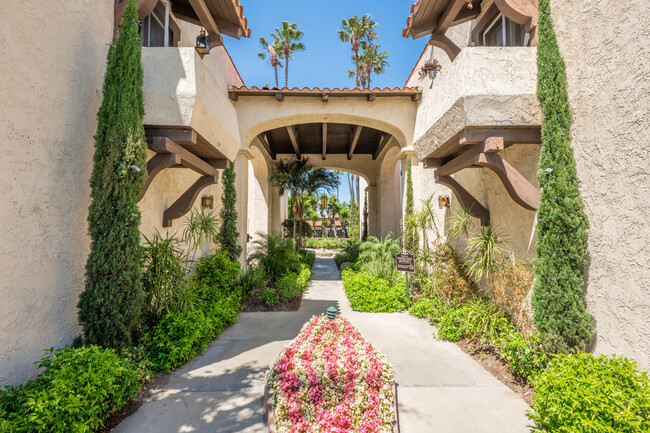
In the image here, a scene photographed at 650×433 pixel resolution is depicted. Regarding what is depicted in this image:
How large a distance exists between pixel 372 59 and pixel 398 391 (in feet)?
70.7

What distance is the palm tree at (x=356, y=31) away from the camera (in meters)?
18.5

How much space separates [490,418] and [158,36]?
24.6 ft

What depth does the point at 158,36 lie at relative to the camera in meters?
5.25

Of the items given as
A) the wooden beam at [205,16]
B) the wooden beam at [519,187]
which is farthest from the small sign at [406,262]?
the wooden beam at [205,16]

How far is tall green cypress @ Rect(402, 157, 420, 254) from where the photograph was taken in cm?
725

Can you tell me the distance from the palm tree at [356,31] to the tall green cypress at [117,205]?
722 inches

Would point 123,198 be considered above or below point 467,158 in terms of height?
below

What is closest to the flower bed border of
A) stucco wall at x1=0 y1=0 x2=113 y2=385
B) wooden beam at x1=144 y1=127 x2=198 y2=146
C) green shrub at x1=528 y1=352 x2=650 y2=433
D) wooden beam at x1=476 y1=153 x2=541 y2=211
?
green shrub at x1=528 y1=352 x2=650 y2=433

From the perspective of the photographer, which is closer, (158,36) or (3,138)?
(3,138)

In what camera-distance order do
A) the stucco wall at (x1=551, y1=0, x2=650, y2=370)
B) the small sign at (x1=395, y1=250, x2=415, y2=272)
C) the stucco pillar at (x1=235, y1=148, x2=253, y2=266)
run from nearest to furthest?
the stucco wall at (x1=551, y1=0, x2=650, y2=370)
the small sign at (x1=395, y1=250, x2=415, y2=272)
the stucco pillar at (x1=235, y1=148, x2=253, y2=266)

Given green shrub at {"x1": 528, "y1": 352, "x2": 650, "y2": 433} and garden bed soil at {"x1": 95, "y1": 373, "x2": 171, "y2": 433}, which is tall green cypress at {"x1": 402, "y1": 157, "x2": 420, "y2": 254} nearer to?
green shrub at {"x1": 528, "y1": 352, "x2": 650, "y2": 433}

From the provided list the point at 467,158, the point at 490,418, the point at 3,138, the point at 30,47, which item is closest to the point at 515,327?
the point at 490,418

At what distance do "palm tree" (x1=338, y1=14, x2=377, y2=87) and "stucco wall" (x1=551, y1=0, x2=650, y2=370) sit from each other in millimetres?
18151

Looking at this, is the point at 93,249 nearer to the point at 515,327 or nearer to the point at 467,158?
the point at 467,158
